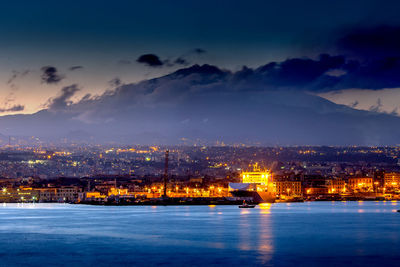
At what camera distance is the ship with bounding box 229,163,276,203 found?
312 ft

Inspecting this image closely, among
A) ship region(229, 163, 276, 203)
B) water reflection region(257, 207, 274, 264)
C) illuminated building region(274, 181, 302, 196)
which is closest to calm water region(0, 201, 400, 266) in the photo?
water reflection region(257, 207, 274, 264)

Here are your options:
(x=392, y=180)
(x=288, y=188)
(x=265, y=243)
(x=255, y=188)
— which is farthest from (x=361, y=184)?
(x=265, y=243)

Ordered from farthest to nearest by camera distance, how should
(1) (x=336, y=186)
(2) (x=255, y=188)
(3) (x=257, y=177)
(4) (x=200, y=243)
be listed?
(1) (x=336, y=186), (3) (x=257, y=177), (2) (x=255, y=188), (4) (x=200, y=243)

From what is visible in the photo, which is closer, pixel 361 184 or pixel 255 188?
pixel 255 188

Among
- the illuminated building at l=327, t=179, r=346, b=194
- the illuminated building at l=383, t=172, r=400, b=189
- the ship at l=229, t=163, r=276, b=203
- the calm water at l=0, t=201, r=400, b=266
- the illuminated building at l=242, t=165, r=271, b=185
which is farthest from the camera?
the illuminated building at l=383, t=172, r=400, b=189

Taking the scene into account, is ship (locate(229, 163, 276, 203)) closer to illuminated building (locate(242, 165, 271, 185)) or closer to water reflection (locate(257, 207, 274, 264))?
illuminated building (locate(242, 165, 271, 185))

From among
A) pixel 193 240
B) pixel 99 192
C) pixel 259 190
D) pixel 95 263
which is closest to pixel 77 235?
pixel 193 240

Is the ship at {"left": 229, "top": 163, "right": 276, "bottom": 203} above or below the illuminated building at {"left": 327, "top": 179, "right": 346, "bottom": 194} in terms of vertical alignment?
below

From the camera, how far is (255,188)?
95375mm

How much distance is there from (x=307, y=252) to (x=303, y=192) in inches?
4025

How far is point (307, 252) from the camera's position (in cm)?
3319

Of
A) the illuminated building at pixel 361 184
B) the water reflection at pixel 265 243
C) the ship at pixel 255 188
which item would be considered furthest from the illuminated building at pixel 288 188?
the water reflection at pixel 265 243

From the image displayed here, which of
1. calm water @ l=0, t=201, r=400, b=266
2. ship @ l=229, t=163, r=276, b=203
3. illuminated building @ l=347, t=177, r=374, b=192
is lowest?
calm water @ l=0, t=201, r=400, b=266

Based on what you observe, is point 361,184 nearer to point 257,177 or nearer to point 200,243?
point 257,177
